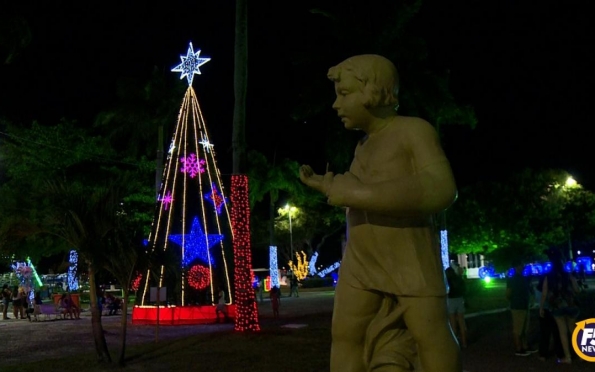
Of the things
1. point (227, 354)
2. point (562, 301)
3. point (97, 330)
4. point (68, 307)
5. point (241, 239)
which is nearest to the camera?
point (562, 301)

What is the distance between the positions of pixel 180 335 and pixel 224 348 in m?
4.02

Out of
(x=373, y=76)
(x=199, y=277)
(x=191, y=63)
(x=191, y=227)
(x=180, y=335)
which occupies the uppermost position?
(x=191, y=63)

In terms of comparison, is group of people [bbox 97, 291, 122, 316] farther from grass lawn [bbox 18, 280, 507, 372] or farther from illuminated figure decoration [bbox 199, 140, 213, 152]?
grass lawn [bbox 18, 280, 507, 372]

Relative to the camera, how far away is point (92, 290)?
13789 millimetres

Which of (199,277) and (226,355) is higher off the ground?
(199,277)

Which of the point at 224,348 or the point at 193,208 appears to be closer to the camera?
the point at 224,348

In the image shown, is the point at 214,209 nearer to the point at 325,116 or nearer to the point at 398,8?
the point at 325,116

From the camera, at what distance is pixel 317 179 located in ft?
11.4

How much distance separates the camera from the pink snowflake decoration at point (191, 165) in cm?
2458

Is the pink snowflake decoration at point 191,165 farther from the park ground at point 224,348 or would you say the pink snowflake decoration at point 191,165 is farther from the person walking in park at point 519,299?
the person walking in park at point 519,299

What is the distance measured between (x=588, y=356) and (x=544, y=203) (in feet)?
141

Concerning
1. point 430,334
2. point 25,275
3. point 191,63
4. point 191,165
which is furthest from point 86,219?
point 25,275

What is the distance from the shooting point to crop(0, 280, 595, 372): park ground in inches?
487

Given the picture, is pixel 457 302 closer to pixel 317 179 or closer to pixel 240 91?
pixel 240 91
